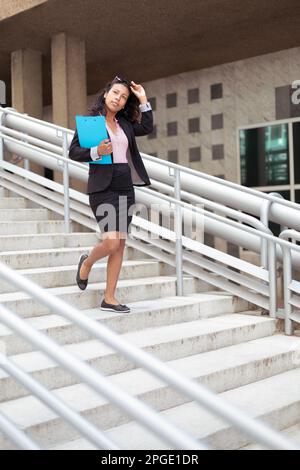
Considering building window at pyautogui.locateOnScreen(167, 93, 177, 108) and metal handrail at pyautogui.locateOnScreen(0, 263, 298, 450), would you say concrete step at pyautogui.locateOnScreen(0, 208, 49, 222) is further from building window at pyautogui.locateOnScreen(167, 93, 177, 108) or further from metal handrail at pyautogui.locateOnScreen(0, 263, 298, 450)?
building window at pyautogui.locateOnScreen(167, 93, 177, 108)

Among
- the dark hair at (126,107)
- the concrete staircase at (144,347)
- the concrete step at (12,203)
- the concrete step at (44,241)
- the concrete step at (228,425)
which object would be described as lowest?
the concrete step at (228,425)

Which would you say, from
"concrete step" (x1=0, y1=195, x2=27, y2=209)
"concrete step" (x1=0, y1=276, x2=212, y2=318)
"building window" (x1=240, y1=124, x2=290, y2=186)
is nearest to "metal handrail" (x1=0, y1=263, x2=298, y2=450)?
"concrete step" (x1=0, y1=276, x2=212, y2=318)

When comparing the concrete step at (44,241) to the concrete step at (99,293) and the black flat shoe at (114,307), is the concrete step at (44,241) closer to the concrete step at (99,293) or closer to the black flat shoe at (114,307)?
the concrete step at (99,293)

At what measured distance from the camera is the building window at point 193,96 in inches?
358

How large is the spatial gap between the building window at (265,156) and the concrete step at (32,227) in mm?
4149

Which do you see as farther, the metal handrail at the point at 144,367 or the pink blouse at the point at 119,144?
the pink blouse at the point at 119,144

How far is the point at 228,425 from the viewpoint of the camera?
2283mm

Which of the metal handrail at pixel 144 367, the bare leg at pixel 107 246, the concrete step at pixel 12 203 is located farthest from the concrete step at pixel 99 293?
the concrete step at pixel 12 203

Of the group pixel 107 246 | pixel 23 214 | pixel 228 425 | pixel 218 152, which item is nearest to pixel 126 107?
pixel 107 246

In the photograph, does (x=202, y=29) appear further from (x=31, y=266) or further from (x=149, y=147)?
(x=31, y=266)

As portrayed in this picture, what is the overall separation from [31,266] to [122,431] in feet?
6.24

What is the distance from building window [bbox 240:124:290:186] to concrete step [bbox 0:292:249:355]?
164 inches

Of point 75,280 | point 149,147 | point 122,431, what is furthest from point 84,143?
point 149,147

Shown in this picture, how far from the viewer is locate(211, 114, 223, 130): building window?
8.78 meters
